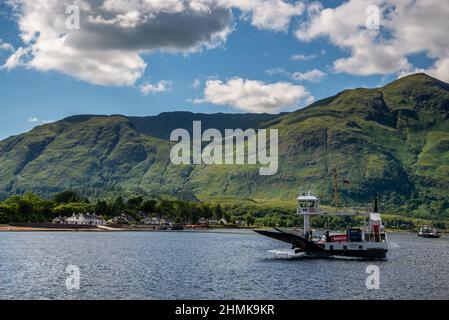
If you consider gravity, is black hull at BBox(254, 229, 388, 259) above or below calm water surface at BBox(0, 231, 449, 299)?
above

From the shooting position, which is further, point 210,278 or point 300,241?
point 300,241

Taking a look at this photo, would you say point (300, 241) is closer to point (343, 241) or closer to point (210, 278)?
point (343, 241)

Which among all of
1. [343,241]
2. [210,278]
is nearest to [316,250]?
[343,241]

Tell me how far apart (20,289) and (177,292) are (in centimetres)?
2255

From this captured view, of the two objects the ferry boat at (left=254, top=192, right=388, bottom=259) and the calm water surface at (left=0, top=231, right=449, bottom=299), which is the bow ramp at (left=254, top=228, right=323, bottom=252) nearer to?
the ferry boat at (left=254, top=192, right=388, bottom=259)

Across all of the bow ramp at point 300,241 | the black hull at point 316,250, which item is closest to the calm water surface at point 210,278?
the black hull at point 316,250

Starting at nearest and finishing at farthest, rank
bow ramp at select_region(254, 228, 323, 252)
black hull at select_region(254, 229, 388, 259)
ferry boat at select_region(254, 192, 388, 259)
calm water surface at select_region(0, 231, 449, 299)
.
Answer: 1. calm water surface at select_region(0, 231, 449, 299)
2. black hull at select_region(254, 229, 388, 259)
3. ferry boat at select_region(254, 192, 388, 259)
4. bow ramp at select_region(254, 228, 323, 252)

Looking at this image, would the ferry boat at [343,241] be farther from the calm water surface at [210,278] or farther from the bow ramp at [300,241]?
the calm water surface at [210,278]

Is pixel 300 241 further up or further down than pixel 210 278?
further up

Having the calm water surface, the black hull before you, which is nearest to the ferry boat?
the black hull

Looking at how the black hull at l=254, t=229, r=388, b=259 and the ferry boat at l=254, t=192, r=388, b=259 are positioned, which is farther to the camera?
the ferry boat at l=254, t=192, r=388, b=259
